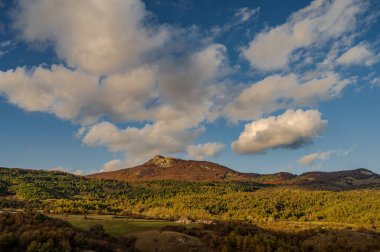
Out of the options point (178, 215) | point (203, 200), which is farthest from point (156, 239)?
point (203, 200)

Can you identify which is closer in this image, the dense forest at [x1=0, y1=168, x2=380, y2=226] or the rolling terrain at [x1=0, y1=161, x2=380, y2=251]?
the rolling terrain at [x1=0, y1=161, x2=380, y2=251]

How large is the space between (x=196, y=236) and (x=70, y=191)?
357 ft

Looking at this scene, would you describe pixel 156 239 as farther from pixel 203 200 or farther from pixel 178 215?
pixel 203 200

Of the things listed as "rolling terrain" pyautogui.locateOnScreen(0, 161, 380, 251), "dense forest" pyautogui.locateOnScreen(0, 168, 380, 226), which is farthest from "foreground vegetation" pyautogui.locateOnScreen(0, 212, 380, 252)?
"dense forest" pyautogui.locateOnScreen(0, 168, 380, 226)

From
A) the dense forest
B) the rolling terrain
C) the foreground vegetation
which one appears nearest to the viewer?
the foreground vegetation

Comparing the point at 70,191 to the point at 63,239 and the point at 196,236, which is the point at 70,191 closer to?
the point at 196,236

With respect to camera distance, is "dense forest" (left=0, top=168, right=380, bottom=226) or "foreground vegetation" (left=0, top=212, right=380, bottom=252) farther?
"dense forest" (left=0, top=168, right=380, bottom=226)

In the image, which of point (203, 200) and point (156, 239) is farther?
point (203, 200)

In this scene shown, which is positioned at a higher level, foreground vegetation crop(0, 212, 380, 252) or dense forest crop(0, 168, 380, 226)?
dense forest crop(0, 168, 380, 226)

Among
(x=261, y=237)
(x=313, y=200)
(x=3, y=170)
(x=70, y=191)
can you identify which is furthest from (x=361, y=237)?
(x=3, y=170)

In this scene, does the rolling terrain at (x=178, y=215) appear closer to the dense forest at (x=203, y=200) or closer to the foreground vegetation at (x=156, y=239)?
the foreground vegetation at (x=156, y=239)

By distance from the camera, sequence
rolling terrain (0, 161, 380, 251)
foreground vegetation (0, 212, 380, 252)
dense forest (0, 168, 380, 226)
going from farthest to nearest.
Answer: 1. dense forest (0, 168, 380, 226)
2. rolling terrain (0, 161, 380, 251)
3. foreground vegetation (0, 212, 380, 252)

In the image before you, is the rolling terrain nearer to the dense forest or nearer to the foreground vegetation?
the foreground vegetation

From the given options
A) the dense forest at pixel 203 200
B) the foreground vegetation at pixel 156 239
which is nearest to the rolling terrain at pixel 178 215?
the foreground vegetation at pixel 156 239
